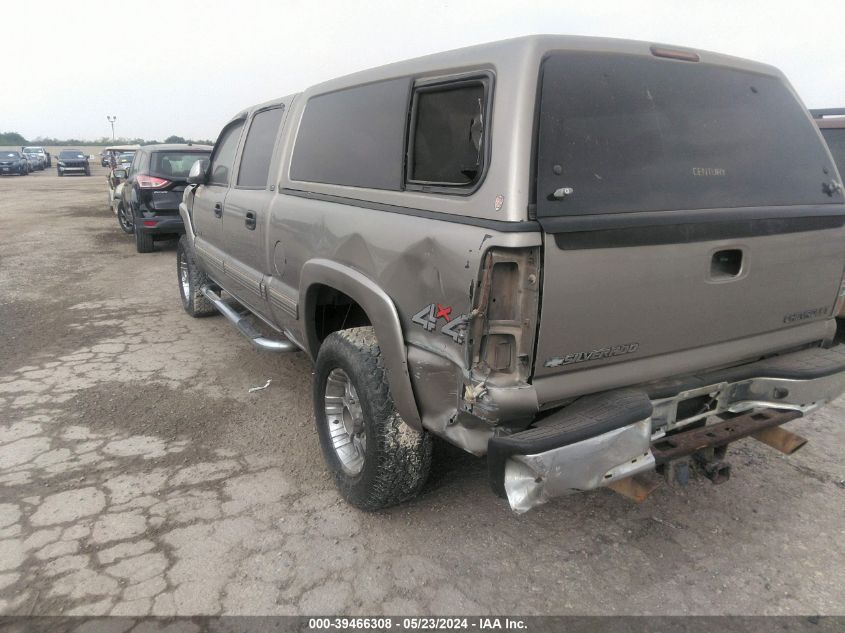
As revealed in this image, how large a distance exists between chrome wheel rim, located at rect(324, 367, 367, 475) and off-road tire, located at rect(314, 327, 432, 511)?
149 millimetres

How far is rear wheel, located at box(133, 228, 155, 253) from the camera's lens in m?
10.3

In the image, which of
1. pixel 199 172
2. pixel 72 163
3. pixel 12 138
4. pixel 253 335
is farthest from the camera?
pixel 12 138

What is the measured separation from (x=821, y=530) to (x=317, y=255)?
279cm

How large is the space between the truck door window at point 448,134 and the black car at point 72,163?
38.0 meters

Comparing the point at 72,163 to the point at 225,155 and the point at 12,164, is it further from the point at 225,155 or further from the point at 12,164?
the point at 225,155

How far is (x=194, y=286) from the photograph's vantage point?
20.5 feet

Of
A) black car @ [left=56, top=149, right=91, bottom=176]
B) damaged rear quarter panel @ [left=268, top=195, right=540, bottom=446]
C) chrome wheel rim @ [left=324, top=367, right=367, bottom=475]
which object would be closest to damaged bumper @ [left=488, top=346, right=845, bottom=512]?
damaged rear quarter panel @ [left=268, top=195, right=540, bottom=446]

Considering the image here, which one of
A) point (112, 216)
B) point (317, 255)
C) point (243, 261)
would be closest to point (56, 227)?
point (112, 216)

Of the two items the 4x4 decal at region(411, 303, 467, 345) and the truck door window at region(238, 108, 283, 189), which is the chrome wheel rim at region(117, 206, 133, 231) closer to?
the truck door window at region(238, 108, 283, 189)

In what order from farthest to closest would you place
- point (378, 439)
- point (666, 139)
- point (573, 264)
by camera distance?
point (378, 439) < point (666, 139) < point (573, 264)

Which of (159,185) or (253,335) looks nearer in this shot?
(253,335)

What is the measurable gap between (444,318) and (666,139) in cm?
113

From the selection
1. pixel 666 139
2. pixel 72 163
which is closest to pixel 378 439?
pixel 666 139

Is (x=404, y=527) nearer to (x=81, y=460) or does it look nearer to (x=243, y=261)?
(x=81, y=460)
